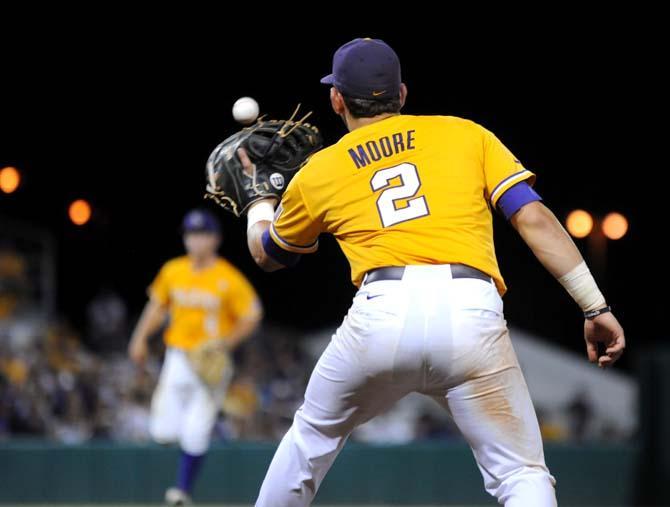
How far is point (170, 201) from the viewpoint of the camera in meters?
17.1

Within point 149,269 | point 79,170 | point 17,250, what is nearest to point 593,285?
point 79,170

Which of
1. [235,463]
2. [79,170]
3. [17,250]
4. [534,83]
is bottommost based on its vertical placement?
[235,463]

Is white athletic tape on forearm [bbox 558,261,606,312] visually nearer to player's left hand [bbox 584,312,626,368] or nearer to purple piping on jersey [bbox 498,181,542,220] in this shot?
player's left hand [bbox 584,312,626,368]

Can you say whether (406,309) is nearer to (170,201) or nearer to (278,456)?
(278,456)

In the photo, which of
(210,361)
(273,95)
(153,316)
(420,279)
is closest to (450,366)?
(420,279)

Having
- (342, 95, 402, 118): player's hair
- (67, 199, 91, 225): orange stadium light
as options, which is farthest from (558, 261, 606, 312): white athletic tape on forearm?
(67, 199, 91, 225): orange stadium light

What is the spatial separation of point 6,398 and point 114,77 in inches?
139

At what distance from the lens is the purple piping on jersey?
12.4ft

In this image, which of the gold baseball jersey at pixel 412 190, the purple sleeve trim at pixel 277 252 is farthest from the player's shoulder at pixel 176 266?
the gold baseball jersey at pixel 412 190

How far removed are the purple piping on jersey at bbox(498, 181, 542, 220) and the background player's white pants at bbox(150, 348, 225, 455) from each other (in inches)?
209

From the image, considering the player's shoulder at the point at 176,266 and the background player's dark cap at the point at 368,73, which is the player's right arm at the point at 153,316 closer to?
the player's shoulder at the point at 176,266

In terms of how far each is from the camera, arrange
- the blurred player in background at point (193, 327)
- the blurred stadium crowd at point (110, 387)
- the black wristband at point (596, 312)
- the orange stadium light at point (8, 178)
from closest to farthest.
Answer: the black wristband at point (596, 312), the blurred player in background at point (193, 327), the orange stadium light at point (8, 178), the blurred stadium crowd at point (110, 387)

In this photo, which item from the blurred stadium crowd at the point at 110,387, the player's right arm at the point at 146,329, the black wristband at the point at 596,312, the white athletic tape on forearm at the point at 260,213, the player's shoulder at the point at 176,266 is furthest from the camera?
the blurred stadium crowd at the point at 110,387

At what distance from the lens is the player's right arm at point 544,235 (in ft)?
12.4
